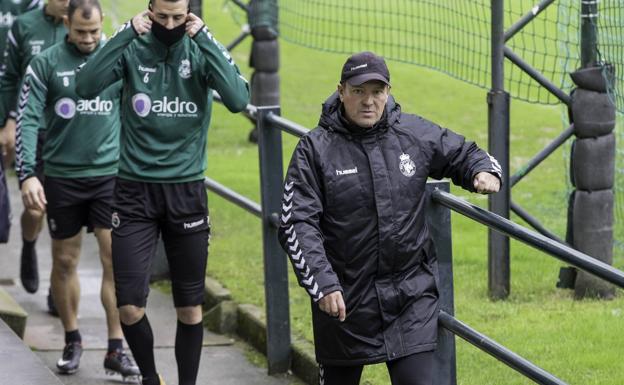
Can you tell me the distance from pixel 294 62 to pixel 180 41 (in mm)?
12981

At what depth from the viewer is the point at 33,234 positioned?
920 centimetres

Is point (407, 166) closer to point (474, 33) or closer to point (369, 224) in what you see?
point (369, 224)

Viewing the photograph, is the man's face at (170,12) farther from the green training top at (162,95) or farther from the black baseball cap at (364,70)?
the black baseball cap at (364,70)

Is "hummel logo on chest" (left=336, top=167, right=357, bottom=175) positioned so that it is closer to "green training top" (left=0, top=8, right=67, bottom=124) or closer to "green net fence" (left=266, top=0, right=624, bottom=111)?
"green net fence" (left=266, top=0, right=624, bottom=111)

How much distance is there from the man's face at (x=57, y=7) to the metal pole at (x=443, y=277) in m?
3.92

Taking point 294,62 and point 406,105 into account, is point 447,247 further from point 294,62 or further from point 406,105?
point 294,62

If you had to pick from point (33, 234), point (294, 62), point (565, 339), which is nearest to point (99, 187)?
point (33, 234)

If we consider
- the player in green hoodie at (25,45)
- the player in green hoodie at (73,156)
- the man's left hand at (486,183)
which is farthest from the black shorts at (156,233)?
the player in green hoodie at (25,45)

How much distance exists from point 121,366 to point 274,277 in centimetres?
94

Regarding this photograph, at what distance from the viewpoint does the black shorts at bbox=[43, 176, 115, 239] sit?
752cm

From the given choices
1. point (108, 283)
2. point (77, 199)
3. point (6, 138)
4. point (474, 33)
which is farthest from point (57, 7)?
point (474, 33)

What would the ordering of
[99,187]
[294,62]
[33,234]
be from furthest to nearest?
[294,62], [33,234], [99,187]

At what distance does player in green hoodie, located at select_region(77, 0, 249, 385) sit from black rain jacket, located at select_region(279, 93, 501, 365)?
4.60ft

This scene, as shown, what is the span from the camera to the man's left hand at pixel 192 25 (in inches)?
246
